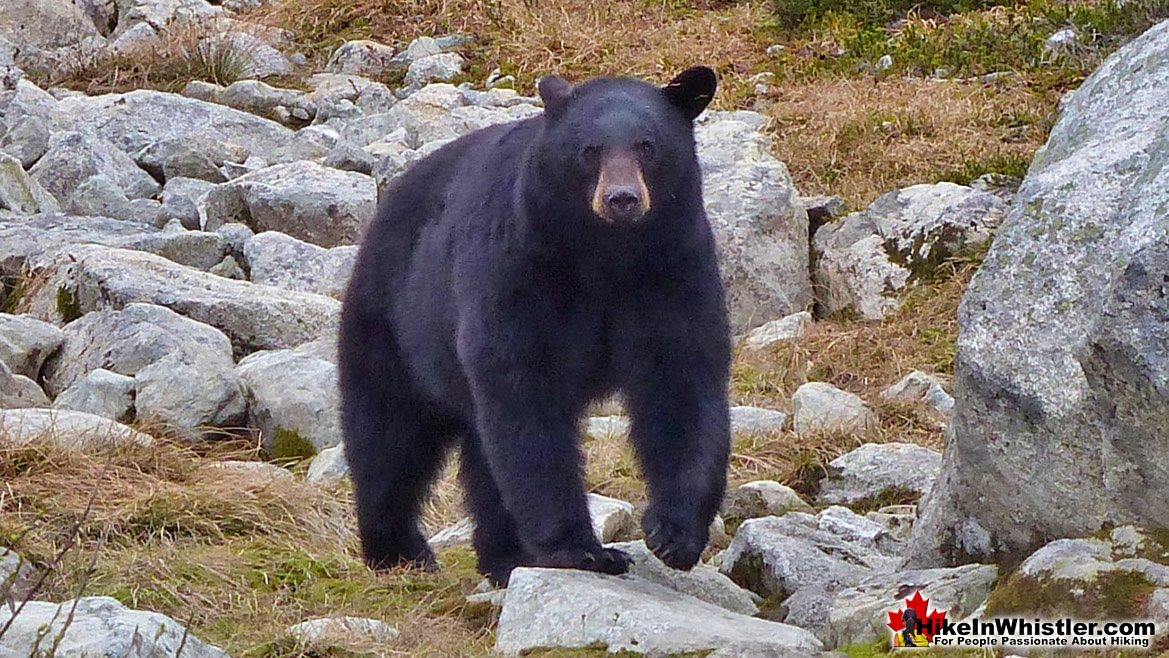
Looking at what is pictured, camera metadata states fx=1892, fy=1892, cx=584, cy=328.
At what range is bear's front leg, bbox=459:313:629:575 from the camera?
546cm

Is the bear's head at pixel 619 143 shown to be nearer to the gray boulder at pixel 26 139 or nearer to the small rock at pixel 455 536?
the small rock at pixel 455 536

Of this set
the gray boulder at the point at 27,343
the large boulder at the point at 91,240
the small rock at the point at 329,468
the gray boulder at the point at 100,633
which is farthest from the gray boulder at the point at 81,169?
the gray boulder at the point at 100,633

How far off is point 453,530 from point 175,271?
3013 mm

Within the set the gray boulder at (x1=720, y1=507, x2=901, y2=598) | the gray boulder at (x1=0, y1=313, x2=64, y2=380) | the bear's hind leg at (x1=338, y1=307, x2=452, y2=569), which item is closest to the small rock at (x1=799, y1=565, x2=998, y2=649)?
the gray boulder at (x1=720, y1=507, x2=901, y2=598)

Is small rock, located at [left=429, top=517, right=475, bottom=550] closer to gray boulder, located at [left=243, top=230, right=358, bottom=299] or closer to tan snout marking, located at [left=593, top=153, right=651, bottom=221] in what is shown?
tan snout marking, located at [left=593, top=153, right=651, bottom=221]

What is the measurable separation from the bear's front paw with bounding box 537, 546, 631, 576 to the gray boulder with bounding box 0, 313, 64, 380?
409 centimetres

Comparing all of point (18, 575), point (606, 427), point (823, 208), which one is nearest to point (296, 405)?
point (606, 427)

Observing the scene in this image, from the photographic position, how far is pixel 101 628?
3.98 metres

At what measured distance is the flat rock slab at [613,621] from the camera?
4.55 m

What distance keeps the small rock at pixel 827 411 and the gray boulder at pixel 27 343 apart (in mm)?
3479

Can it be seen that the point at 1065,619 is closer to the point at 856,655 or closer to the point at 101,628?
the point at 856,655

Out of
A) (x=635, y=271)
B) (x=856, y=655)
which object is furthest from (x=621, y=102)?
(x=856, y=655)

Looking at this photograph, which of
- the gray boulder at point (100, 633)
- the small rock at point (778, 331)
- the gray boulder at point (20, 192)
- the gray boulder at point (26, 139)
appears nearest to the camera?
the gray boulder at point (100, 633)

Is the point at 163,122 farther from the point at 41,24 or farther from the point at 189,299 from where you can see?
the point at 189,299
